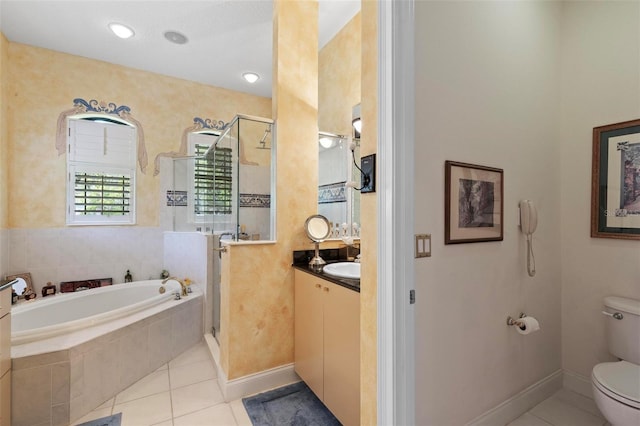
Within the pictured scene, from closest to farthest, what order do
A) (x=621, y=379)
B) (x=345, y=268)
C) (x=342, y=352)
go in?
(x=621, y=379)
(x=342, y=352)
(x=345, y=268)

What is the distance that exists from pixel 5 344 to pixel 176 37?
2.89 metres

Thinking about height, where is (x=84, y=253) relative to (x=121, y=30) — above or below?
below

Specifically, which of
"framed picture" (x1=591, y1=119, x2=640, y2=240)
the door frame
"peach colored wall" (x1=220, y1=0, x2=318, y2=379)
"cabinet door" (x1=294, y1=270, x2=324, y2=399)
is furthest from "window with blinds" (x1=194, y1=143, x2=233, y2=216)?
"framed picture" (x1=591, y1=119, x2=640, y2=240)

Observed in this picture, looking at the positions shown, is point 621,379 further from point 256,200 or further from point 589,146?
point 256,200

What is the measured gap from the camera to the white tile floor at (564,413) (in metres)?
1.60

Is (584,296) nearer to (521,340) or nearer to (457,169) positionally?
(521,340)

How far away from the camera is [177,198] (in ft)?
12.1

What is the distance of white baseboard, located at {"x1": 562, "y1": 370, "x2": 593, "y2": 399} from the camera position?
1.80 metres

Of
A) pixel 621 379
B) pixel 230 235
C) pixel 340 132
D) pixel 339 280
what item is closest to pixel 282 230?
pixel 230 235

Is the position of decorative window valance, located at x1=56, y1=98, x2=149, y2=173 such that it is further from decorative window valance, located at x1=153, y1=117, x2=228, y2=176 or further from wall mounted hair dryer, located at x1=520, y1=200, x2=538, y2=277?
wall mounted hair dryer, located at x1=520, y1=200, x2=538, y2=277

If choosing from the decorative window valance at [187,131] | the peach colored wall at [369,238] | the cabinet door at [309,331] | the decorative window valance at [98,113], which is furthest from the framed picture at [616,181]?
the decorative window valance at [98,113]

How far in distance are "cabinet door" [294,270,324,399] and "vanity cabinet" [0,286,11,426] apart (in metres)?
1.62

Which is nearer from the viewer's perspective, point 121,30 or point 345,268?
point 345,268

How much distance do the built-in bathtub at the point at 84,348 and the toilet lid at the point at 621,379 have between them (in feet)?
9.42
